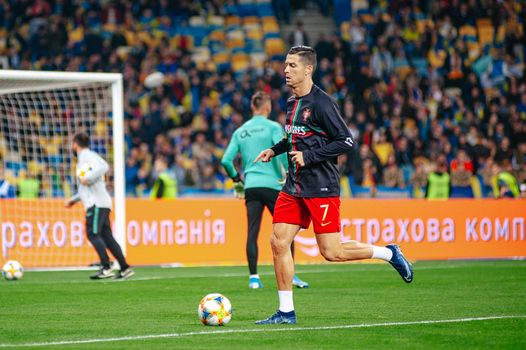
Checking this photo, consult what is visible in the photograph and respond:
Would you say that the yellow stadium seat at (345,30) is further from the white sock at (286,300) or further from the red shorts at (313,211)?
the white sock at (286,300)

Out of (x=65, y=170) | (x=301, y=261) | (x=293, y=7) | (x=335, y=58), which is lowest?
(x=301, y=261)

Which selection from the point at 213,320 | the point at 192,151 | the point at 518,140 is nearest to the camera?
the point at 213,320

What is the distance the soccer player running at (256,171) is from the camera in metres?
12.8

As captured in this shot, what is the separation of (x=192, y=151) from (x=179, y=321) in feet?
52.8

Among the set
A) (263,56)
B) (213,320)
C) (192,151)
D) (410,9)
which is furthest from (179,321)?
(410,9)

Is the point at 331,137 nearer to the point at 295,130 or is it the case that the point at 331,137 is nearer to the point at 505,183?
the point at 295,130

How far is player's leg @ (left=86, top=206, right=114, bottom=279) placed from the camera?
14.5 meters

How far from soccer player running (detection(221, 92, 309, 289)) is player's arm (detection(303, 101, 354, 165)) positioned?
3.95 metres

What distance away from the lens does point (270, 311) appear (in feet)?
32.2

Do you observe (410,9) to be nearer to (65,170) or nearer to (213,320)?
(65,170)

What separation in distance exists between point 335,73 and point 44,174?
36.5ft

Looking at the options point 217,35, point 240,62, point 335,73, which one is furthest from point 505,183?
point 217,35

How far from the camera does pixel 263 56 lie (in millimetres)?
30031

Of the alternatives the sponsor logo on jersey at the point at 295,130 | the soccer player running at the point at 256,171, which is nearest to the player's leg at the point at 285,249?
the sponsor logo on jersey at the point at 295,130
